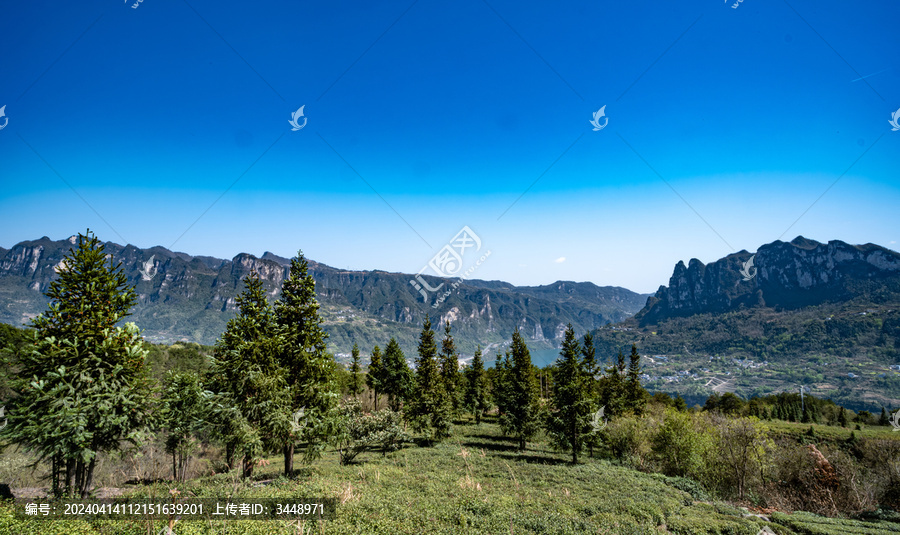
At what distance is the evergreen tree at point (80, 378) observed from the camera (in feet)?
45.4

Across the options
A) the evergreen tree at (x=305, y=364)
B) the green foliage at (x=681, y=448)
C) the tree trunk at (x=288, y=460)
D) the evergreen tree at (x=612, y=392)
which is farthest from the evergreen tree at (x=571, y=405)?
the tree trunk at (x=288, y=460)

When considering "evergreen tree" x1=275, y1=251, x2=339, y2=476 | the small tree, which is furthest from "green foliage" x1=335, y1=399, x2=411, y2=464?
the small tree

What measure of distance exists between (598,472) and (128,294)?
3568 cm

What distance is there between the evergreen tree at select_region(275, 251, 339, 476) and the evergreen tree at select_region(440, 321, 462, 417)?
3097cm

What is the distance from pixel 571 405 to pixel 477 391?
89.4 ft

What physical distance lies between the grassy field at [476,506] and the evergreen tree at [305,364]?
89.0 inches

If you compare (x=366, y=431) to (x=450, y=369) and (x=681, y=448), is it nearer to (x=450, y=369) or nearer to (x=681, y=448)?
(x=681, y=448)

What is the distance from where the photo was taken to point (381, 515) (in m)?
13.4

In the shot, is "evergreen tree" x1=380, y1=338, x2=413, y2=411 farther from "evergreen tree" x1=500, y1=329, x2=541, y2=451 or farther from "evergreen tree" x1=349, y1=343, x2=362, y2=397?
"evergreen tree" x1=500, y1=329, x2=541, y2=451

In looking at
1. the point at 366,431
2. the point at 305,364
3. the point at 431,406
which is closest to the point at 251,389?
the point at 305,364

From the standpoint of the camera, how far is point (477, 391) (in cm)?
6178

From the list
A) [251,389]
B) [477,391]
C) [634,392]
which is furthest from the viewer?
[477,391]

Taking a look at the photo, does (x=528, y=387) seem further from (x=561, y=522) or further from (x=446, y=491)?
(x=561, y=522)

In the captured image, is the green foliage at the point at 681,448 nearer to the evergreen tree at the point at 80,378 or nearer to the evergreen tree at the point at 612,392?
the evergreen tree at the point at 612,392
